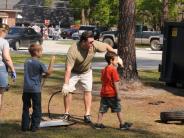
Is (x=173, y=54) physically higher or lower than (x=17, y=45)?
higher

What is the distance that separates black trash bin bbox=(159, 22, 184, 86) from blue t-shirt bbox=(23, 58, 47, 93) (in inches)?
253

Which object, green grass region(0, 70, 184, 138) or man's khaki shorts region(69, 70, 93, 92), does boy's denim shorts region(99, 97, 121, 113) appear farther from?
man's khaki shorts region(69, 70, 93, 92)

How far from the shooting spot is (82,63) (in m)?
9.78

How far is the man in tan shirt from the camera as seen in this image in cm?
952

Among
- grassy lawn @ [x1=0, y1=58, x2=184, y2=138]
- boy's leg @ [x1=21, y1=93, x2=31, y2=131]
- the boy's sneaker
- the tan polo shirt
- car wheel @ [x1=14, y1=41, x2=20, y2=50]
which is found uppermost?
the tan polo shirt

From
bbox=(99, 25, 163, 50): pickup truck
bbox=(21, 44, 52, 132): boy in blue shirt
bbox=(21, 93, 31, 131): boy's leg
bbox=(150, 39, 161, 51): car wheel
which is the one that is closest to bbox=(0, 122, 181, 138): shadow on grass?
bbox=(21, 93, 31, 131): boy's leg

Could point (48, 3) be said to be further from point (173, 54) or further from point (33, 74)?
point (33, 74)

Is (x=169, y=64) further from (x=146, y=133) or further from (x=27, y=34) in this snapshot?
(x=27, y=34)

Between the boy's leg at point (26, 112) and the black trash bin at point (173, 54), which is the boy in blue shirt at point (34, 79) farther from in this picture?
the black trash bin at point (173, 54)

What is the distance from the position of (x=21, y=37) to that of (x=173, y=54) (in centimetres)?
2067

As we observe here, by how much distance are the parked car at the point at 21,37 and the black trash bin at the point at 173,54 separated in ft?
64.6

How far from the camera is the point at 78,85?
10.1m

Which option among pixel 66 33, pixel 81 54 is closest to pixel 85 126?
pixel 81 54

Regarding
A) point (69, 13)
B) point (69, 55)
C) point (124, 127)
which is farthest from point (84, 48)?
point (69, 13)
